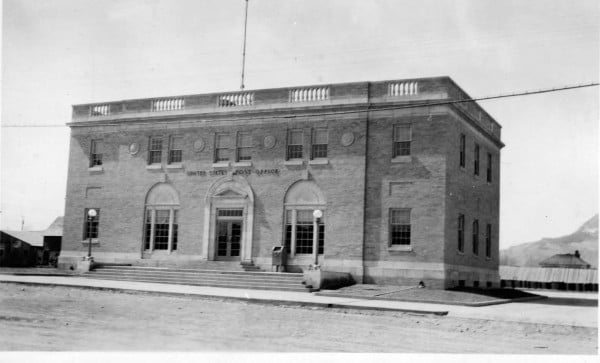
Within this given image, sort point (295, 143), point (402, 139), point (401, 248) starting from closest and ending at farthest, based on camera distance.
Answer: point (401, 248), point (402, 139), point (295, 143)

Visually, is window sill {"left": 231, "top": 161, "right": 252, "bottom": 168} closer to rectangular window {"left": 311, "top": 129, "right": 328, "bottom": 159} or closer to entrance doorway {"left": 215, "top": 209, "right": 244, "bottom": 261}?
entrance doorway {"left": 215, "top": 209, "right": 244, "bottom": 261}

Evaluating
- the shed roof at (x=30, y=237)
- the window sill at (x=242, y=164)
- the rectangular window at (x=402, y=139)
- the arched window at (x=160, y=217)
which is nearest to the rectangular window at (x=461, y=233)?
the rectangular window at (x=402, y=139)

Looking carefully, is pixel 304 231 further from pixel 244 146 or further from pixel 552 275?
pixel 552 275

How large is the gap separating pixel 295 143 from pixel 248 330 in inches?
703

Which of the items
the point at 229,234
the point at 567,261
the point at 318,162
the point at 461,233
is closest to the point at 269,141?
the point at 318,162

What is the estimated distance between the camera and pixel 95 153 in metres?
35.9

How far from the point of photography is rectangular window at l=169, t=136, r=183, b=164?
33.9 meters

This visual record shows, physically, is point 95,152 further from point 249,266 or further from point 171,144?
point 249,266

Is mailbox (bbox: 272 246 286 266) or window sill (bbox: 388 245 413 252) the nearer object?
window sill (bbox: 388 245 413 252)

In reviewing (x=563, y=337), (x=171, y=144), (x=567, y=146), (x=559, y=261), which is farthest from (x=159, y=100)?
(x=559, y=261)

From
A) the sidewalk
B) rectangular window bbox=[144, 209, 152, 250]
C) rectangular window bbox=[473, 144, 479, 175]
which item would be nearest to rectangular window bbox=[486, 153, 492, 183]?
rectangular window bbox=[473, 144, 479, 175]

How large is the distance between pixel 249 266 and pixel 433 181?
349 inches

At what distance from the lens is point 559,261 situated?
49125mm

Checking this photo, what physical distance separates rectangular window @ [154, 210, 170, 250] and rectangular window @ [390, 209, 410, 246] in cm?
1104
